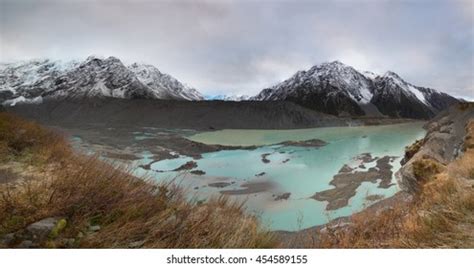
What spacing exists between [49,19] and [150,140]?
0.83 meters

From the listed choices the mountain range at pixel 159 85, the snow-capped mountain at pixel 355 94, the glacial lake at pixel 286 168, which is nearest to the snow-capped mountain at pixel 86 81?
the mountain range at pixel 159 85

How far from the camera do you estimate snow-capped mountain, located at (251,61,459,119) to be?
2.11m

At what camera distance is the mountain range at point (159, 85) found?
200 cm

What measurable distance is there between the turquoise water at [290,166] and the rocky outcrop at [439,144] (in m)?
0.09

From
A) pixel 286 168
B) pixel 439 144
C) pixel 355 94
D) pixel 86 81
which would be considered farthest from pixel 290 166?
pixel 86 81

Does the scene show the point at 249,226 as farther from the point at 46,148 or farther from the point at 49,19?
the point at 49,19

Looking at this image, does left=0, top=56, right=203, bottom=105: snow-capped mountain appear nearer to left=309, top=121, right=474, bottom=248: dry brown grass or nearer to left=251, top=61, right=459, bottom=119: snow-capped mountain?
left=251, top=61, right=459, bottom=119: snow-capped mountain

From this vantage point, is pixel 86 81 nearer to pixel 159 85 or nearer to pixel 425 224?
pixel 159 85

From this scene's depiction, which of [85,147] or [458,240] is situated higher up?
[85,147]

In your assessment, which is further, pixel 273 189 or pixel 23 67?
pixel 273 189

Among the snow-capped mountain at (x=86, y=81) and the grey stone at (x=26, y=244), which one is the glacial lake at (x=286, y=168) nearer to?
the snow-capped mountain at (x=86, y=81)

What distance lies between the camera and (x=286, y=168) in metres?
2.25

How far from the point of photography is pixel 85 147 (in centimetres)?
198
